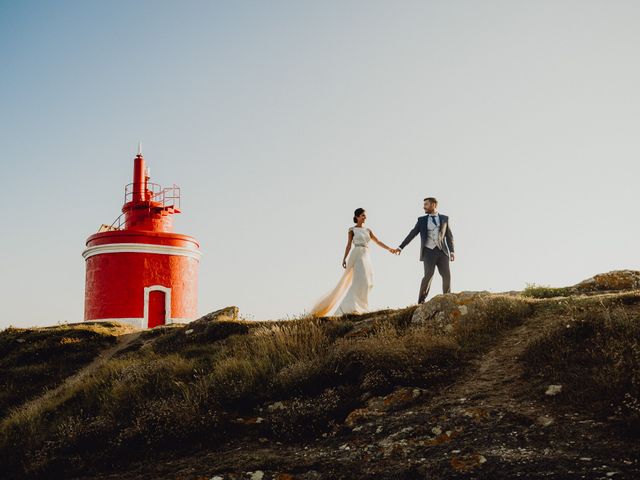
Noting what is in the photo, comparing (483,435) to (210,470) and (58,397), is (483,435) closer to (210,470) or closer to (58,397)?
(210,470)

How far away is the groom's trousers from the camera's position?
1418cm

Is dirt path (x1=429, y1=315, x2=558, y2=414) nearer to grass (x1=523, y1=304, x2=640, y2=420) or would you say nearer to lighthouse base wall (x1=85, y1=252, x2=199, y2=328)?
grass (x1=523, y1=304, x2=640, y2=420)

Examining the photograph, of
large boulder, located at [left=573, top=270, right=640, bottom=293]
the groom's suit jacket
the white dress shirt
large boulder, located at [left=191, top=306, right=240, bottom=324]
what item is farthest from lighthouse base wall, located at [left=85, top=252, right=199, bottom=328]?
large boulder, located at [left=573, top=270, right=640, bottom=293]

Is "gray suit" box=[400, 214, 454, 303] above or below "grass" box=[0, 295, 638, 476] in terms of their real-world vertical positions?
above

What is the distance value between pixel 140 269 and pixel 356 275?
1294cm

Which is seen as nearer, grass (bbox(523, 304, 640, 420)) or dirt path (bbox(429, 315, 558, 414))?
grass (bbox(523, 304, 640, 420))

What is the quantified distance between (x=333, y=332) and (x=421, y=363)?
142 inches

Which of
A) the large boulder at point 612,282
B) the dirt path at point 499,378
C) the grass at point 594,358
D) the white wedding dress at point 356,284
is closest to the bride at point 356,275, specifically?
the white wedding dress at point 356,284

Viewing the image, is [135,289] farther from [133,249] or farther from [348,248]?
[348,248]

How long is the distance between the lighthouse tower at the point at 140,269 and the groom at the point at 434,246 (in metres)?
14.4

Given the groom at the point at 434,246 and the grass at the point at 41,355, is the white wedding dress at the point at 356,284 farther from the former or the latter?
the grass at the point at 41,355

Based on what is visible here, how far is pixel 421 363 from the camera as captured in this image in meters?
8.80

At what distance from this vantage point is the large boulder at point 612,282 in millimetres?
13297

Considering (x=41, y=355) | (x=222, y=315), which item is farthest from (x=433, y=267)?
(x=41, y=355)
